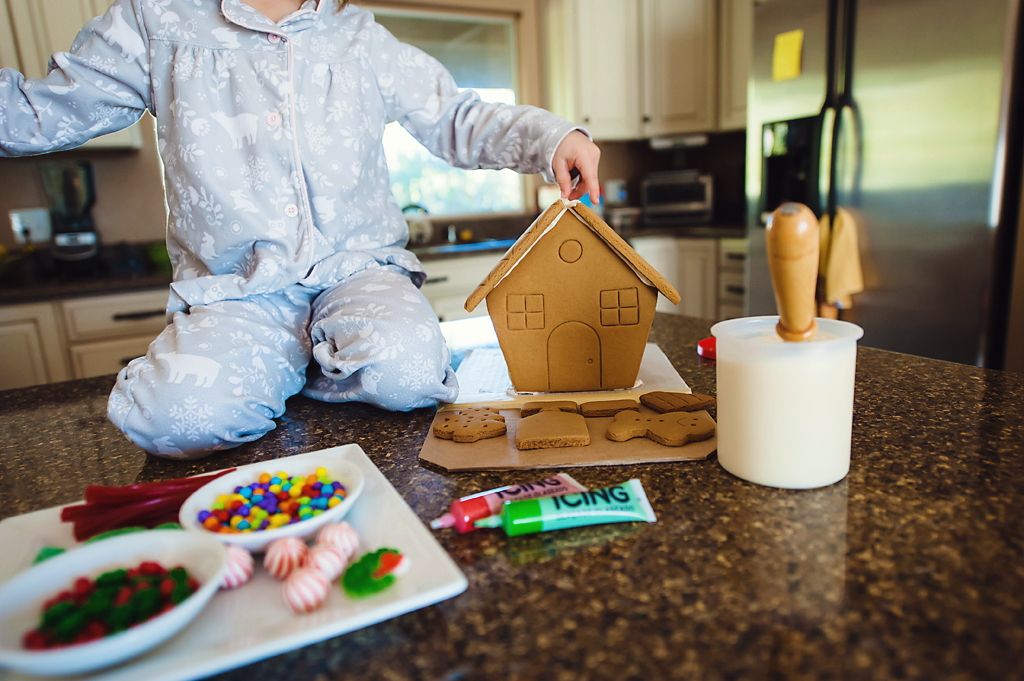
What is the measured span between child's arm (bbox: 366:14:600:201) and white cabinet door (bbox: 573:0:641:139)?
2362 millimetres

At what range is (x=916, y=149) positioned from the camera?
2.05 meters

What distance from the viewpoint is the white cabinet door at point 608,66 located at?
10.5 feet

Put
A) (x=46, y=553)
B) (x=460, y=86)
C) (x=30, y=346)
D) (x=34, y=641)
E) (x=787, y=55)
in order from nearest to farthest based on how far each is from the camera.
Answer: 1. (x=34, y=641)
2. (x=46, y=553)
3. (x=30, y=346)
4. (x=787, y=55)
5. (x=460, y=86)

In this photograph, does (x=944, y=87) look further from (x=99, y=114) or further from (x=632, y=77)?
(x=99, y=114)

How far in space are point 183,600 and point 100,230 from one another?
271cm

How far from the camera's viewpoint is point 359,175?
1.04 meters

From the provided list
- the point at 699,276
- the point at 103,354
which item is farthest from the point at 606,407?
the point at 699,276

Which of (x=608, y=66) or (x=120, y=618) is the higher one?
(x=608, y=66)

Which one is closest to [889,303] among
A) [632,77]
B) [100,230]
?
[632,77]

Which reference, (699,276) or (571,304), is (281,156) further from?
(699,276)

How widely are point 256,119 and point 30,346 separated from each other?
1.62m

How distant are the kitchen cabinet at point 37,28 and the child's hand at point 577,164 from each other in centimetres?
194

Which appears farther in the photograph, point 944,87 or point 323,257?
point 944,87

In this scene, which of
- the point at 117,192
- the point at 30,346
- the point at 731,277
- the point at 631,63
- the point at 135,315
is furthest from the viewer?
the point at 631,63
